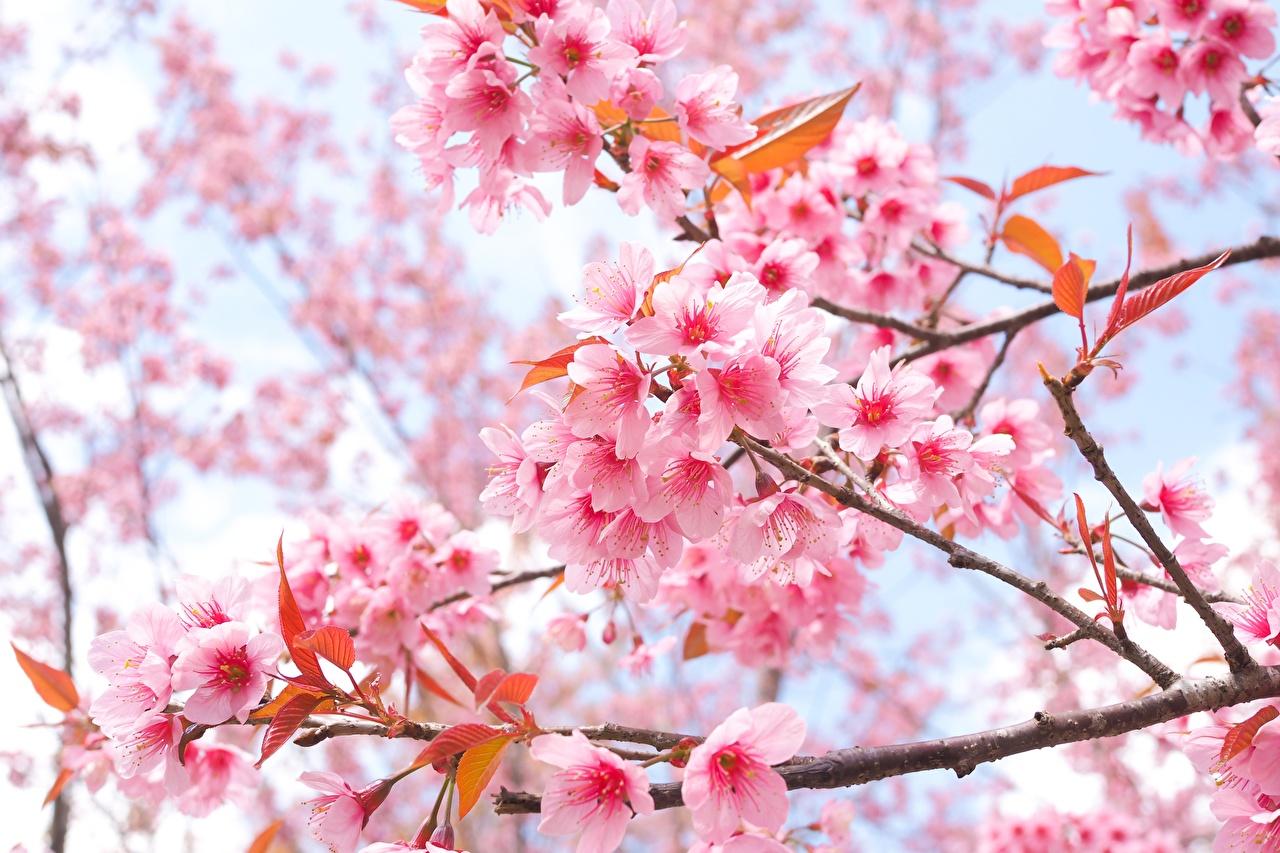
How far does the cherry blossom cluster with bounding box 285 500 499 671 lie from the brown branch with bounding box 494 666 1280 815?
0.85 meters

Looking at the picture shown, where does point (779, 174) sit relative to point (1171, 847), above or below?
above

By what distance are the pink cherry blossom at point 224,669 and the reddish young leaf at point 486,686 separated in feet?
0.89

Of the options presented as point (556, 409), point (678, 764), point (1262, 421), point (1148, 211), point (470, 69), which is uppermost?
point (470, 69)

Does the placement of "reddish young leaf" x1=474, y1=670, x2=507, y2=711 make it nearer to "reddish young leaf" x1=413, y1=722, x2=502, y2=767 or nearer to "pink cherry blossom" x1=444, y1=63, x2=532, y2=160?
"reddish young leaf" x1=413, y1=722, x2=502, y2=767

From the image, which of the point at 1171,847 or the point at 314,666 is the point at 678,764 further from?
the point at 1171,847

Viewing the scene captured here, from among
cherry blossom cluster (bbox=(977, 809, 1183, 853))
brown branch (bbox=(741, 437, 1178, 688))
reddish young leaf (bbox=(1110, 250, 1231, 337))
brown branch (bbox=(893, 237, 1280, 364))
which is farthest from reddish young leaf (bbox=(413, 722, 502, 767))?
cherry blossom cluster (bbox=(977, 809, 1183, 853))

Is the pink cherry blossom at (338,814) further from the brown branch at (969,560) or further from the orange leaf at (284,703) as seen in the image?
the brown branch at (969,560)

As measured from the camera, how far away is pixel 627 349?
958 mm

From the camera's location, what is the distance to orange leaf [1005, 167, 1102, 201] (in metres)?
1.89

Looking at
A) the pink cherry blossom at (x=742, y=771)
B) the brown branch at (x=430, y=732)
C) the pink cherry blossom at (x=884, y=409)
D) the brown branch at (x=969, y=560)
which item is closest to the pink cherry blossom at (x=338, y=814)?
the brown branch at (x=430, y=732)

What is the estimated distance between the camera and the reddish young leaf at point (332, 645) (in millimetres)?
1020

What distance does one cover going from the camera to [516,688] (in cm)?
103

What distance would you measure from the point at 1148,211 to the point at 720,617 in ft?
34.9

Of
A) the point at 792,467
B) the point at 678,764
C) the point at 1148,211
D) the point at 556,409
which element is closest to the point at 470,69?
the point at 556,409
